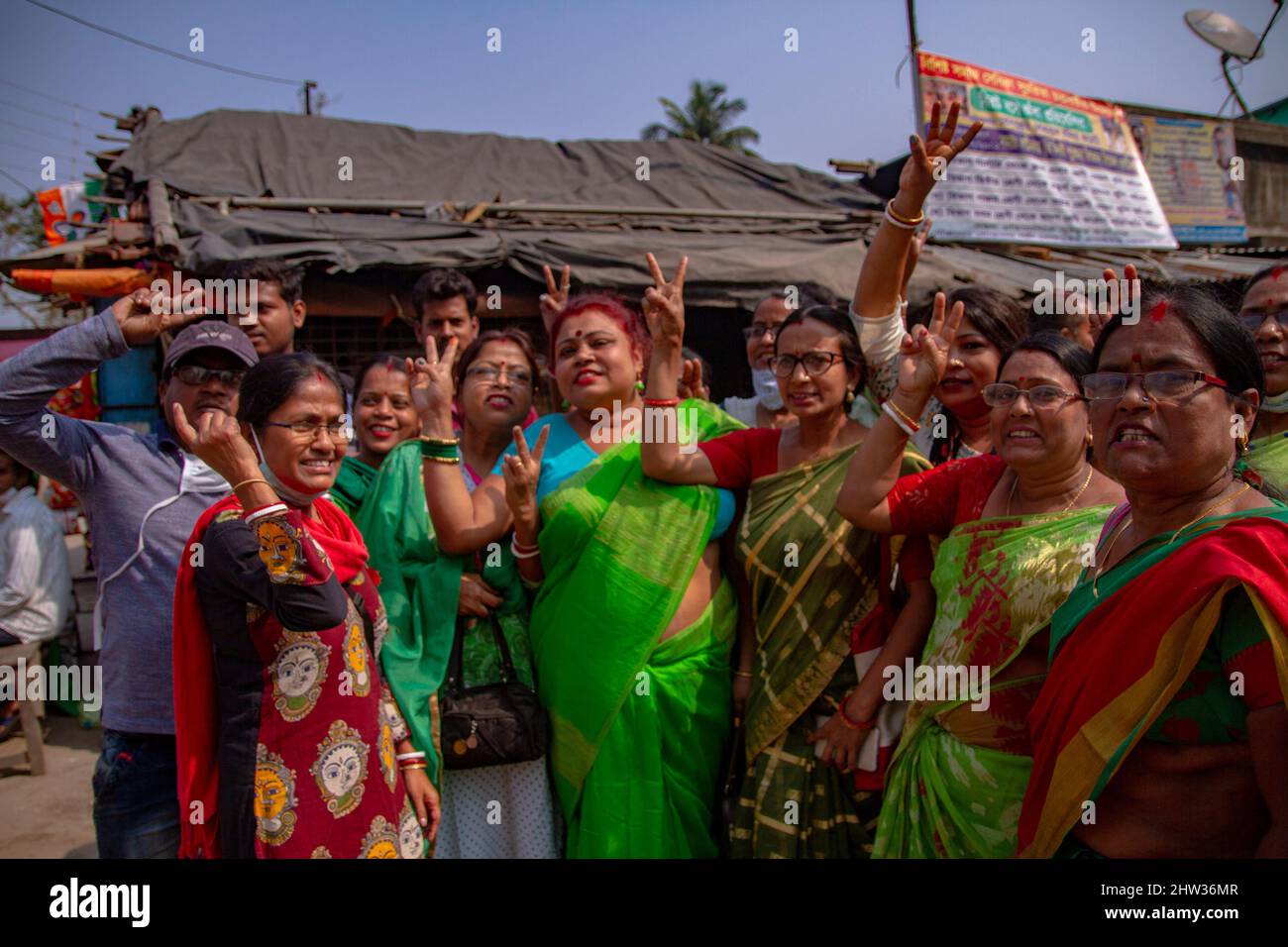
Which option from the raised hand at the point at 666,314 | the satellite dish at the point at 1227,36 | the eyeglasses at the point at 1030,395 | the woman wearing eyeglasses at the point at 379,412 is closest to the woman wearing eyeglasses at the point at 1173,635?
the eyeglasses at the point at 1030,395

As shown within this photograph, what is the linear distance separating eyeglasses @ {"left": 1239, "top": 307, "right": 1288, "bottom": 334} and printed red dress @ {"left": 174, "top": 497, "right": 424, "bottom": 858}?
2418mm

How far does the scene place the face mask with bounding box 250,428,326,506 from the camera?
2213 mm

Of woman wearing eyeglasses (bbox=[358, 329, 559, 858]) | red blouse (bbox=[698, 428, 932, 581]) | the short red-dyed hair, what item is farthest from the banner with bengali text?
woman wearing eyeglasses (bbox=[358, 329, 559, 858])

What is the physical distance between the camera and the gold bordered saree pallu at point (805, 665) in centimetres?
257

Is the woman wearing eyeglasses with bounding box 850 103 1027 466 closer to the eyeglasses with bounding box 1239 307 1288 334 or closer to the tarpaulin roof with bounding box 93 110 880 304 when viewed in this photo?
the eyeglasses with bounding box 1239 307 1288 334

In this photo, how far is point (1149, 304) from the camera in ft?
5.63

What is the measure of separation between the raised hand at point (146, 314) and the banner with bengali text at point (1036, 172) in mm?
8111

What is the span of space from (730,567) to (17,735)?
5.25 metres

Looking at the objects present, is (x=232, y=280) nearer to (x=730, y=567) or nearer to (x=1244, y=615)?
(x=730, y=567)

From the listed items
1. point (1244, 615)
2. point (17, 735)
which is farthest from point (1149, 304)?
point (17, 735)

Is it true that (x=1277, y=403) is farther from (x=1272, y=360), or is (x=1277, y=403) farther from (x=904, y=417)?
(x=904, y=417)

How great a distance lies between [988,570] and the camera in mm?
2107

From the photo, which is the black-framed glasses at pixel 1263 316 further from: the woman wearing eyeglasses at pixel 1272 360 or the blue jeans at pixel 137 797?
the blue jeans at pixel 137 797
